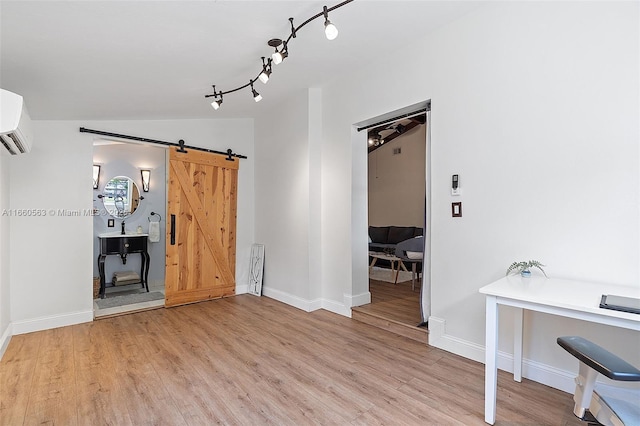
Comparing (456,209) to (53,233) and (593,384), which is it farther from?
(53,233)

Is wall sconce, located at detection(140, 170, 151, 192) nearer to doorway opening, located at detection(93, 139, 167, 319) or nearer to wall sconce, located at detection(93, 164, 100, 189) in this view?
doorway opening, located at detection(93, 139, 167, 319)

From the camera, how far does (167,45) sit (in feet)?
8.33

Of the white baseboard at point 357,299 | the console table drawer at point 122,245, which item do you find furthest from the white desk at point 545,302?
the console table drawer at point 122,245

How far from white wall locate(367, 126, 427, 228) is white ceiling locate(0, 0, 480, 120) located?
4406mm

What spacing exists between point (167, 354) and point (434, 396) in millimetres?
2202

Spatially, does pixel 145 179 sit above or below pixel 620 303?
above

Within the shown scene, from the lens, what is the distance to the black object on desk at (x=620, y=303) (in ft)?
5.02

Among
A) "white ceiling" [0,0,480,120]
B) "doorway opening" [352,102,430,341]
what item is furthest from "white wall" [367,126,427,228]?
"white ceiling" [0,0,480,120]

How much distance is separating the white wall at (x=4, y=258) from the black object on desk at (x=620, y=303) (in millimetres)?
4416

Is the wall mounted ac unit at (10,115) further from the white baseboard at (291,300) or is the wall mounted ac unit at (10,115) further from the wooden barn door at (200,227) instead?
the white baseboard at (291,300)

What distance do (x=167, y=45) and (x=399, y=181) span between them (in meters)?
6.42

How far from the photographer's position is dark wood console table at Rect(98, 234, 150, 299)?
5108 millimetres

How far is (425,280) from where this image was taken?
3291mm

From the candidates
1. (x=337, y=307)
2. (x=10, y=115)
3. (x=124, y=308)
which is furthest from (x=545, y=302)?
(x=124, y=308)
